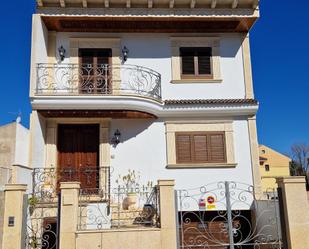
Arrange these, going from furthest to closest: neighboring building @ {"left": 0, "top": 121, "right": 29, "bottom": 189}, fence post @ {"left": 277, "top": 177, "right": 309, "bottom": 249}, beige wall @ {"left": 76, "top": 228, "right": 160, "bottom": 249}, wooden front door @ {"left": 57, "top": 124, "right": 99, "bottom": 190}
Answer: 1. neighboring building @ {"left": 0, "top": 121, "right": 29, "bottom": 189}
2. wooden front door @ {"left": 57, "top": 124, "right": 99, "bottom": 190}
3. beige wall @ {"left": 76, "top": 228, "right": 160, "bottom": 249}
4. fence post @ {"left": 277, "top": 177, "right": 309, "bottom": 249}

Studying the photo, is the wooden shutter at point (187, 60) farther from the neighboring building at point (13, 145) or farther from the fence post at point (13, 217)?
the fence post at point (13, 217)

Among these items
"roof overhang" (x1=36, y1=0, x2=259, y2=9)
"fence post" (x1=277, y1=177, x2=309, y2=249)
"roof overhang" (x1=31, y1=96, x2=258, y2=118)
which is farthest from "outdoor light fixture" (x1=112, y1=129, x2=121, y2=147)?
"fence post" (x1=277, y1=177, x2=309, y2=249)

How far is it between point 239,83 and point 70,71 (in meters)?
6.15

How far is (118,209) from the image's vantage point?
10.7 metres

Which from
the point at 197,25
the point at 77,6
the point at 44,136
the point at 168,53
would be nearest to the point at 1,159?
the point at 44,136

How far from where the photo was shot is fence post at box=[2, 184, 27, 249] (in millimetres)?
7363

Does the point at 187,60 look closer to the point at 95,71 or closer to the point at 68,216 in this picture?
the point at 95,71

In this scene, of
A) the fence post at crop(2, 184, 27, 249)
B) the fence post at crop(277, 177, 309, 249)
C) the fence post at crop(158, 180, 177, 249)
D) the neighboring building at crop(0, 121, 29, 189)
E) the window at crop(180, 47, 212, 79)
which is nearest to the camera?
the fence post at crop(277, 177, 309, 249)

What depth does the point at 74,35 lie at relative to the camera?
41.0 feet

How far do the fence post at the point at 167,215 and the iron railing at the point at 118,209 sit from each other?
1367mm

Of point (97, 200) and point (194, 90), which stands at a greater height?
point (194, 90)

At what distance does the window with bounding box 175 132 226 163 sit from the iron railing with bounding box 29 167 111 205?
2.63m

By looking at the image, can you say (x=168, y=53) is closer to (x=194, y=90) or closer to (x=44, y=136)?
(x=194, y=90)

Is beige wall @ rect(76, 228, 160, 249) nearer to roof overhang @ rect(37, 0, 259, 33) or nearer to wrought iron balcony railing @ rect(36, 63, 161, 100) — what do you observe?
wrought iron balcony railing @ rect(36, 63, 161, 100)
